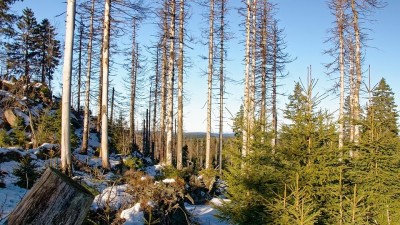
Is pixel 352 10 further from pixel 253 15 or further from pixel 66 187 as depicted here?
pixel 66 187

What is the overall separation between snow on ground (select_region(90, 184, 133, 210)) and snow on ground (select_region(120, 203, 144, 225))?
356 mm

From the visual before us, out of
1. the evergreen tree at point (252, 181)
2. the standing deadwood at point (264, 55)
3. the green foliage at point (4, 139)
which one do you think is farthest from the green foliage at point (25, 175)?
the standing deadwood at point (264, 55)

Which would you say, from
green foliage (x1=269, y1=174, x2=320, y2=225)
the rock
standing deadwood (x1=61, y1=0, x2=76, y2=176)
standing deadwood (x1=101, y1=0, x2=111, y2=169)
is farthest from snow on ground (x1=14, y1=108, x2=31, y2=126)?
green foliage (x1=269, y1=174, x2=320, y2=225)

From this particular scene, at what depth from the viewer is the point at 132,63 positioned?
2906 centimetres

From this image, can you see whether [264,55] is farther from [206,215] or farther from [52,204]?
[52,204]

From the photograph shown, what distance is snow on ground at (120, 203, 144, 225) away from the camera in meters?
6.39

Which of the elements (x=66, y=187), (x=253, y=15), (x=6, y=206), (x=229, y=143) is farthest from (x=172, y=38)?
(x=66, y=187)

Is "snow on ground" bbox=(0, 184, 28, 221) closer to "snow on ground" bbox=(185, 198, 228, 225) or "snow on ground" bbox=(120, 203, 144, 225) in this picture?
"snow on ground" bbox=(120, 203, 144, 225)

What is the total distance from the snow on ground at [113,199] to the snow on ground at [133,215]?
0.36m

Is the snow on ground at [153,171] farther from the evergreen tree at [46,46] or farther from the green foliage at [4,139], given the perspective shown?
the evergreen tree at [46,46]

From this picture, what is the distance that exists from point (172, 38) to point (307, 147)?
40.5 ft

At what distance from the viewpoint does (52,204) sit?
2570mm

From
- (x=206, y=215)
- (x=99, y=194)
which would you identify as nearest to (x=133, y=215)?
(x=99, y=194)

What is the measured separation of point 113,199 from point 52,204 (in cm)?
464
